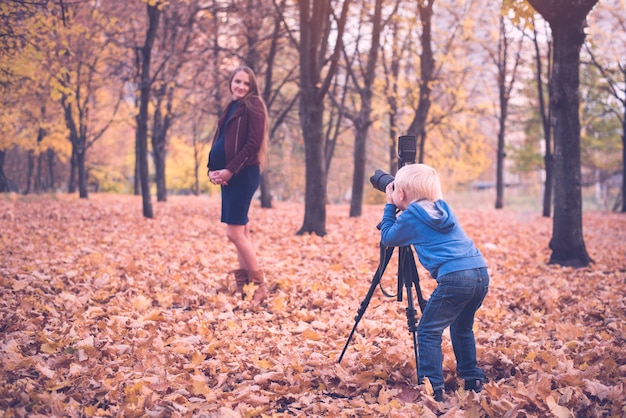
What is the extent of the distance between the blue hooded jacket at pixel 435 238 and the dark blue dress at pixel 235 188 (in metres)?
2.44

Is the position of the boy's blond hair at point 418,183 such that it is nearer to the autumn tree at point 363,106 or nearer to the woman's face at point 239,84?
the woman's face at point 239,84

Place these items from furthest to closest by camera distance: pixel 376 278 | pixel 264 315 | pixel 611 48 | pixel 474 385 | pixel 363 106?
pixel 611 48, pixel 363 106, pixel 264 315, pixel 376 278, pixel 474 385

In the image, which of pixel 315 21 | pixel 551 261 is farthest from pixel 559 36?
pixel 315 21

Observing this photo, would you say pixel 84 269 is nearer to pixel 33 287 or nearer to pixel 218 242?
pixel 33 287

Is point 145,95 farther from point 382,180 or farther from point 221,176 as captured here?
point 382,180

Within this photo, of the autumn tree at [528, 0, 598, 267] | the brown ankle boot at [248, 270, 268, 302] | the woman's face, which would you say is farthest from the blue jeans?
the autumn tree at [528, 0, 598, 267]

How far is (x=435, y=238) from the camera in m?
3.05

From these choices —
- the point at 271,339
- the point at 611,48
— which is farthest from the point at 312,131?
the point at 611,48

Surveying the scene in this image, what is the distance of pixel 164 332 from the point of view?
4.31 m

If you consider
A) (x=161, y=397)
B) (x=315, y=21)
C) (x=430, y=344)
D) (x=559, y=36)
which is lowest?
(x=161, y=397)

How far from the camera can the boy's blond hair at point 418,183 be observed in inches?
121

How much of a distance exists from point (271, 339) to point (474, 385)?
1.66 metres

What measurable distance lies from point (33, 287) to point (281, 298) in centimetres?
241

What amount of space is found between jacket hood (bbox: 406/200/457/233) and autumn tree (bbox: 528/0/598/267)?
5.57 m
